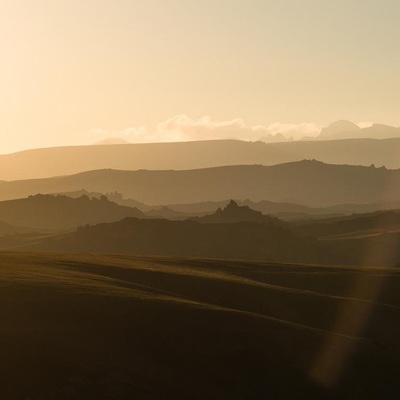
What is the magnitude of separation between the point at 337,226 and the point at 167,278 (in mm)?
119374

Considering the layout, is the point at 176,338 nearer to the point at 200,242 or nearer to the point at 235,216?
the point at 200,242

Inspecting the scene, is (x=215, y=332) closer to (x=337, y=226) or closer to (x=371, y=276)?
(x=371, y=276)

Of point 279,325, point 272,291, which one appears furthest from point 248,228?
point 279,325

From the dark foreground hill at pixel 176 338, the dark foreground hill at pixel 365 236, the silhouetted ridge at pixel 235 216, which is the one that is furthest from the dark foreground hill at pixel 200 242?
the dark foreground hill at pixel 176 338

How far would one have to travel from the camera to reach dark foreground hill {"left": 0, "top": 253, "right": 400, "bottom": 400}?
34.2 meters

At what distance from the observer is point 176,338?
42719 mm

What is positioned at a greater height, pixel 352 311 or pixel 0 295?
pixel 0 295

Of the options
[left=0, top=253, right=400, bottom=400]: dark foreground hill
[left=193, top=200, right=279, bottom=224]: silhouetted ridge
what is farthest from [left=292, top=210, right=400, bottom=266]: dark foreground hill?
[left=0, top=253, right=400, bottom=400]: dark foreground hill

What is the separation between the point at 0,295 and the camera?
1786 inches

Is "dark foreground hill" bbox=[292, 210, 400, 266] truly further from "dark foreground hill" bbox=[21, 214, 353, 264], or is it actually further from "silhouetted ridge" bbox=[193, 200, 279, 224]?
"silhouetted ridge" bbox=[193, 200, 279, 224]

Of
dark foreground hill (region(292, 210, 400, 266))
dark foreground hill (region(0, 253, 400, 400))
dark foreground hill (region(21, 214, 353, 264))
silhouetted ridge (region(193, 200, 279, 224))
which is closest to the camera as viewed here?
dark foreground hill (region(0, 253, 400, 400))

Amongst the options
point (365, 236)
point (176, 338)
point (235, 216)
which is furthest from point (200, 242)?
point (176, 338)

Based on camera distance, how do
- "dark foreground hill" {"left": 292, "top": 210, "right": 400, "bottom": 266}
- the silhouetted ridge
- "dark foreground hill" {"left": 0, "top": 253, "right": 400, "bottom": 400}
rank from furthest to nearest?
1. the silhouetted ridge
2. "dark foreground hill" {"left": 292, "top": 210, "right": 400, "bottom": 266}
3. "dark foreground hill" {"left": 0, "top": 253, "right": 400, "bottom": 400}

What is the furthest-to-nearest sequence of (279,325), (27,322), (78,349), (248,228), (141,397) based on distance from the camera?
1. (248,228)
2. (279,325)
3. (27,322)
4. (78,349)
5. (141,397)
